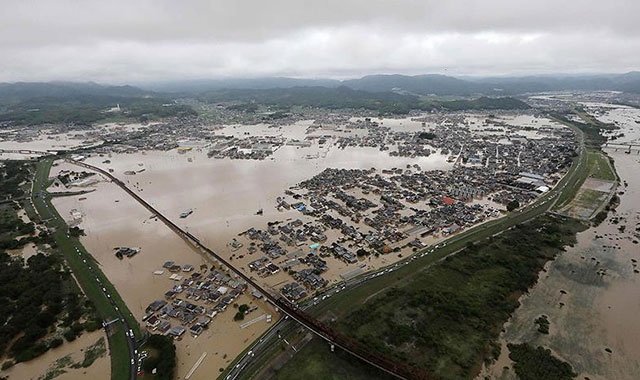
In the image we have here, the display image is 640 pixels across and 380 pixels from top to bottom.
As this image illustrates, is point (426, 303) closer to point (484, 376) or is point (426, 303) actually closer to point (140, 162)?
point (484, 376)

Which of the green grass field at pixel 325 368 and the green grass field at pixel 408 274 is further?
the green grass field at pixel 408 274

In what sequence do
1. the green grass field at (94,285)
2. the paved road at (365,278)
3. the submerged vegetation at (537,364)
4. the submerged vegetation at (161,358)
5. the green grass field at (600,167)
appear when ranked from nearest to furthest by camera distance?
1. the submerged vegetation at (537,364)
2. the submerged vegetation at (161,358)
3. the paved road at (365,278)
4. the green grass field at (94,285)
5. the green grass field at (600,167)

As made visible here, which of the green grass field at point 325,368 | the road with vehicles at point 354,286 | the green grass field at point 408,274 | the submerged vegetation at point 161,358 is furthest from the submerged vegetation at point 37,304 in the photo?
the green grass field at point 325,368

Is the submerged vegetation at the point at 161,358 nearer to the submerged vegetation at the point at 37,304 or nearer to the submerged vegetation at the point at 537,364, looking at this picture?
the submerged vegetation at the point at 37,304

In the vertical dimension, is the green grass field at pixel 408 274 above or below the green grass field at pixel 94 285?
above

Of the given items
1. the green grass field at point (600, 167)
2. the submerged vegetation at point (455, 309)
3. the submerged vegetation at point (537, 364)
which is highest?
the green grass field at point (600, 167)

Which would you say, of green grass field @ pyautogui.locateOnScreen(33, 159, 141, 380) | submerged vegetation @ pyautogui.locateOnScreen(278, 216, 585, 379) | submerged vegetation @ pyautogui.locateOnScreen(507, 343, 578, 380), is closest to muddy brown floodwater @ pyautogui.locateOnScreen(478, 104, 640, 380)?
submerged vegetation @ pyautogui.locateOnScreen(507, 343, 578, 380)
